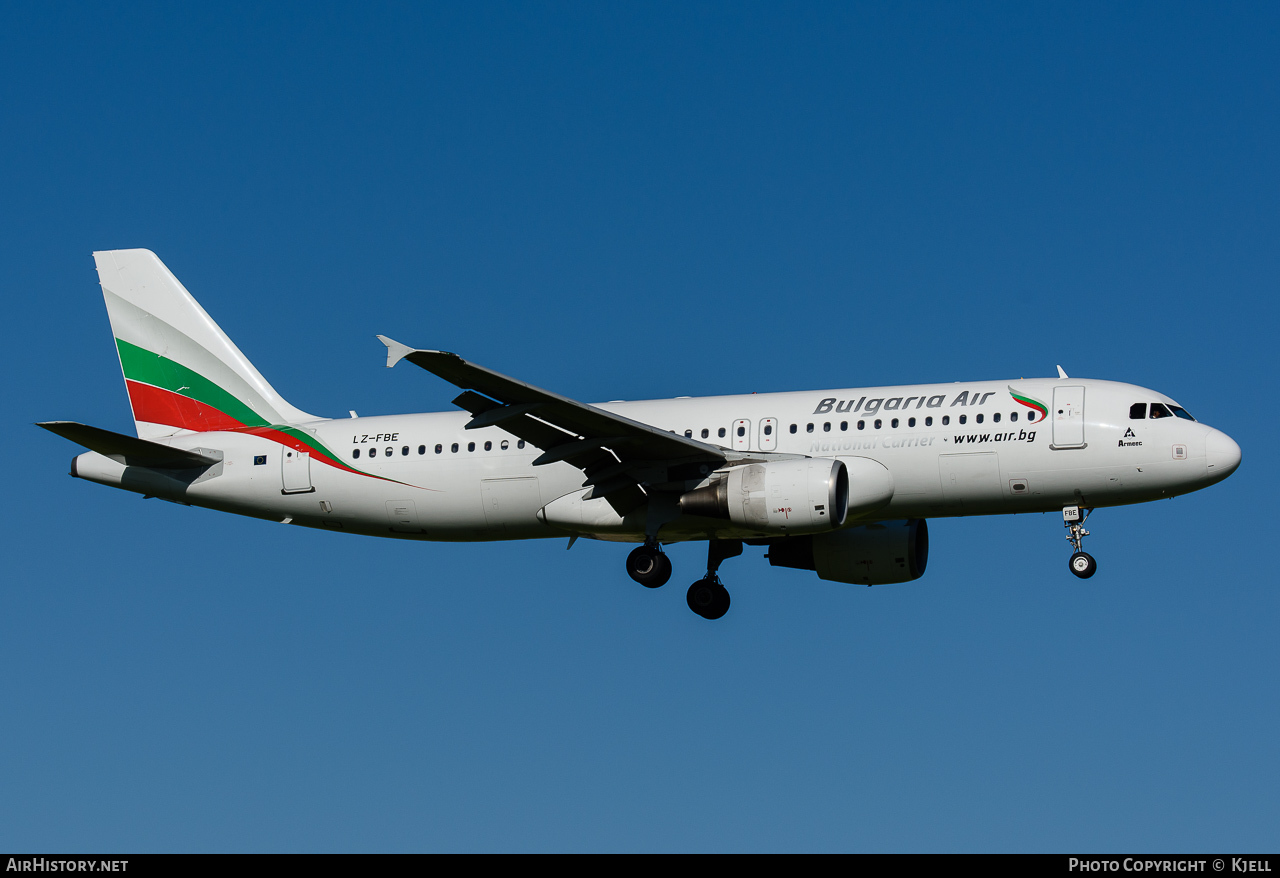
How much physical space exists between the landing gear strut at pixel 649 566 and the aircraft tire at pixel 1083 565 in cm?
888

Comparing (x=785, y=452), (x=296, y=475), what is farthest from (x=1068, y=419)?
(x=296, y=475)

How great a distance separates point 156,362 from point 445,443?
30.0 feet

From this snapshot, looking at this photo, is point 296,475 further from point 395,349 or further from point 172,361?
point 395,349

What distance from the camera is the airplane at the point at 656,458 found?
3134 centimetres

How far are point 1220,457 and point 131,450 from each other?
80.4 ft

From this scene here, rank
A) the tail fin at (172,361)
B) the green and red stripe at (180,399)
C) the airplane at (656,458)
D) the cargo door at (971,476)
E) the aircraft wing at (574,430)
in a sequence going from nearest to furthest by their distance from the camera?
1. the aircraft wing at (574,430)
2. the airplane at (656,458)
3. the cargo door at (971,476)
4. the green and red stripe at (180,399)
5. the tail fin at (172,361)

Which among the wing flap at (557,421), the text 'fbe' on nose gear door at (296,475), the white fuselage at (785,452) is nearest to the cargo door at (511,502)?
the white fuselage at (785,452)

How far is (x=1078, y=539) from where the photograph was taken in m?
32.0

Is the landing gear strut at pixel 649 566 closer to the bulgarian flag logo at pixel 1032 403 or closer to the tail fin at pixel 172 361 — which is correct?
the bulgarian flag logo at pixel 1032 403

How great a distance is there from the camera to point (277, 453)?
36312 millimetres

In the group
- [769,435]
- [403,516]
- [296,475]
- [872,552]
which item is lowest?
[872,552]
